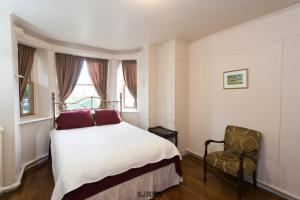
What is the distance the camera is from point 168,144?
2.16 meters

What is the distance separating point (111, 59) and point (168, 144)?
9.25 ft

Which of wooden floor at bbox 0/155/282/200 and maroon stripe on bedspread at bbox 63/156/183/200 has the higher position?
maroon stripe on bedspread at bbox 63/156/183/200

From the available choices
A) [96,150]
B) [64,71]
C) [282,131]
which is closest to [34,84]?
[64,71]

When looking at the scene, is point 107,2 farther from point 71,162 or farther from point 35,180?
point 35,180

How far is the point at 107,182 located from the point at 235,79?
2.40 metres

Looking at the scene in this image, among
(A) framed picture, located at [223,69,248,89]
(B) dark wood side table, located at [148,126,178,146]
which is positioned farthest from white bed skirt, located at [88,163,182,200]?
(A) framed picture, located at [223,69,248,89]

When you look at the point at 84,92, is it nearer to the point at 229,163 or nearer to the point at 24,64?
the point at 24,64

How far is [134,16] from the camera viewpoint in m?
2.17

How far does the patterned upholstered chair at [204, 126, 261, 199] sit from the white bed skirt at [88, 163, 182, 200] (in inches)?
24.7

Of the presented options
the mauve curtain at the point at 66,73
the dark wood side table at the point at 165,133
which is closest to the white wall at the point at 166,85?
the dark wood side table at the point at 165,133

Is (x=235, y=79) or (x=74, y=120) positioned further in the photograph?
(x=74, y=120)

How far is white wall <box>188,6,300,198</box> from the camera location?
1.91m

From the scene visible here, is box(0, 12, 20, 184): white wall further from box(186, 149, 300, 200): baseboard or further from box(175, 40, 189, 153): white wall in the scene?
box(186, 149, 300, 200): baseboard

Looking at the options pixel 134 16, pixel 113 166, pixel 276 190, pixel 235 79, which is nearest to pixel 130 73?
pixel 134 16
